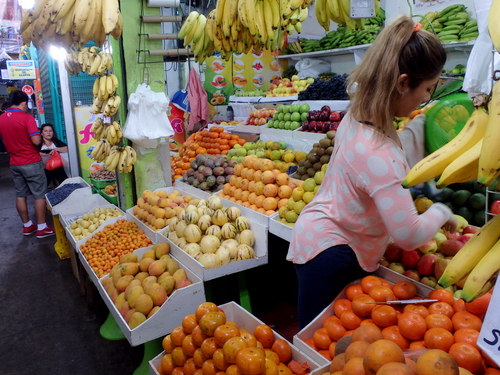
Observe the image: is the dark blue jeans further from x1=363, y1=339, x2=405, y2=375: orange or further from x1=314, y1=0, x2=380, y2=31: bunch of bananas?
x1=314, y1=0, x2=380, y2=31: bunch of bananas

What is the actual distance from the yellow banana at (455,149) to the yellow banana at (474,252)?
178 mm

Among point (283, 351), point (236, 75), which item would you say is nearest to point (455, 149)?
point (283, 351)

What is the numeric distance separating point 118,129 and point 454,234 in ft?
10.2

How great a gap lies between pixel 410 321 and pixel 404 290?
263mm

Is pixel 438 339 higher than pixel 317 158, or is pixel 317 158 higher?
pixel 317 158

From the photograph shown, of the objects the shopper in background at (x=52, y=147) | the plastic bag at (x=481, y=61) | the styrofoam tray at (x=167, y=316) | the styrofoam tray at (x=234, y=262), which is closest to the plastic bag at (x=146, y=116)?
the styrofoam tray at (x=234, y=262)

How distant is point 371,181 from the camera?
1.46 m

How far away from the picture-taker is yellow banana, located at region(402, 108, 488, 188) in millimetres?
1013

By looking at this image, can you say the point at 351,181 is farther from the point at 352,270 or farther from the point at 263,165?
the point at 263,165

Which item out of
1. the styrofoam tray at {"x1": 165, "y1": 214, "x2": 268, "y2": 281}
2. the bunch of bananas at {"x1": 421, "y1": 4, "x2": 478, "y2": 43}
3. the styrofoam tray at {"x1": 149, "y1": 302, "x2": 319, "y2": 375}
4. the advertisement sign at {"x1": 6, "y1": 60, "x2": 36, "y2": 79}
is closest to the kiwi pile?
the styrofoam tray at {"x1": 165, "y1": 214, "x2": 268, "y2": 281}

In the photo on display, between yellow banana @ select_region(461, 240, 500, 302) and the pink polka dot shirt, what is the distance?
519 millimetres

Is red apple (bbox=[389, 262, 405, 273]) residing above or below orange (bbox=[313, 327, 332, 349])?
above

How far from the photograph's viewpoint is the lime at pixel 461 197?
86.6 inches

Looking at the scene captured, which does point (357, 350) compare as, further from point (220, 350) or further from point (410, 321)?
point (220, 350)
